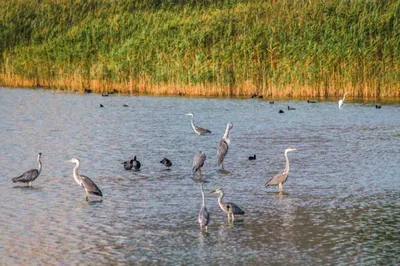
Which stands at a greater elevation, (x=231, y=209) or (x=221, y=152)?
(x=221, y=152)

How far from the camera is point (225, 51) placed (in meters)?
28.5

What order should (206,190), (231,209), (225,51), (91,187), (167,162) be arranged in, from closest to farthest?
(231,209) < (91,187) < (206,190) < (167,162) < (225,51)

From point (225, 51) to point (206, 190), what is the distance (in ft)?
51.9

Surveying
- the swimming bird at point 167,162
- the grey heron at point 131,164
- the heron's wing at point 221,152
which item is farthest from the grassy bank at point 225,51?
the grey heron at point 131,164

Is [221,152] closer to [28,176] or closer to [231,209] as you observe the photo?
[28,176]

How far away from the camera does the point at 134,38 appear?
31.9m

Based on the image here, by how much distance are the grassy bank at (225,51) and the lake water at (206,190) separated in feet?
9.48

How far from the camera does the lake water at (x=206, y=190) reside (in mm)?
9492

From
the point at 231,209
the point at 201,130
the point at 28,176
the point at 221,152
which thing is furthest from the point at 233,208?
the point at 201,130

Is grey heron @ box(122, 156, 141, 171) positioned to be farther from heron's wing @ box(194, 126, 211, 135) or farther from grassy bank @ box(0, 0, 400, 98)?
grassy bank @ box(0, 0, 400, 98)

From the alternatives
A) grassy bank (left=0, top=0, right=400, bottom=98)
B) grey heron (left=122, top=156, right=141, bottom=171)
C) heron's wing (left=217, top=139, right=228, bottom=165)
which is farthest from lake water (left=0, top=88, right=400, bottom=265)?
grassy bank (left=0, top=0, right=400, bottom=98)

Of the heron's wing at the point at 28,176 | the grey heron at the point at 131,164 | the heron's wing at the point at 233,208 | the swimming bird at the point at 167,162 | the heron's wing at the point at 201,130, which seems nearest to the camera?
the heron's wing at the point at 233,208

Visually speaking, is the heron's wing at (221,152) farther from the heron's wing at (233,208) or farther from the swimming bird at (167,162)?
the heron's wing at (233,208)

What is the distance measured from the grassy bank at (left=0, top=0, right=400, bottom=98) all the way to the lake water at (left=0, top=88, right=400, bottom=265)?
9.48 feet
